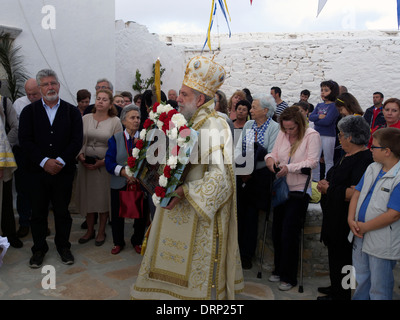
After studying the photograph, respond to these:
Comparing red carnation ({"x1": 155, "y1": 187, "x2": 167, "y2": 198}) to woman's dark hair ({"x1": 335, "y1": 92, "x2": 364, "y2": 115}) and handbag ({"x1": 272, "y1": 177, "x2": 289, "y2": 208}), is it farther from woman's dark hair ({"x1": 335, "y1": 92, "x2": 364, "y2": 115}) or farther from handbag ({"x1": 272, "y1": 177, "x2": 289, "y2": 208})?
woman's dark hair ({"x1": 335, "y1": 92, "x2": 364, "y2": 115})

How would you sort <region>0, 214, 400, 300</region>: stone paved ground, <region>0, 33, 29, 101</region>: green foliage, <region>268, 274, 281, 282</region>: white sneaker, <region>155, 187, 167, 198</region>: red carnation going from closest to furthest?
<region>155, 187, 167, 198</region>: red carnation, <region>0, 214, 400, 300</region>: stone paved ground, <region>268, 274, 281, 282</region>: white sneaker, <region>0, 33, 29, 101</region>: green foliage

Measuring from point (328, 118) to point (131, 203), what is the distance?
13.3 ft

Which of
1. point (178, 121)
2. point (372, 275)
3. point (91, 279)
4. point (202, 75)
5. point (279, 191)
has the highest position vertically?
point (202, 75)

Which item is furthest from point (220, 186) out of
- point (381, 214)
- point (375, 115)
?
point (375, 115)

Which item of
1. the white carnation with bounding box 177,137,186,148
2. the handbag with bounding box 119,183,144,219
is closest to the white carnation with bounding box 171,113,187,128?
the white carnation with bounding box 177,137,186,148

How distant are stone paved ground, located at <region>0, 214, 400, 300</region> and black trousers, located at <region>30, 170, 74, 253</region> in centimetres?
25

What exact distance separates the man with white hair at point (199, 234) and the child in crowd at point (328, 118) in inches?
155

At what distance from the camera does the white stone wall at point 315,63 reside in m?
11.8

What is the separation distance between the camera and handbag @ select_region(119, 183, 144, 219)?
15.3 ft

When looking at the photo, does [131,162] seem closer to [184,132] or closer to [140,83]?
[184,132]

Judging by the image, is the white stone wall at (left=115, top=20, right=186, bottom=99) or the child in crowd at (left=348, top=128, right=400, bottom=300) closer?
the child in crowd at (left=348, top=128, right=400, bottom=300)

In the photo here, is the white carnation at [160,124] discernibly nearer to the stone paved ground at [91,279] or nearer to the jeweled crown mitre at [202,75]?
the jeweled crown mitre at [202,75]

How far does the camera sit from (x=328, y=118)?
687 centimetres

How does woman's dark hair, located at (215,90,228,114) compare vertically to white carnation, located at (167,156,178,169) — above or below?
above
